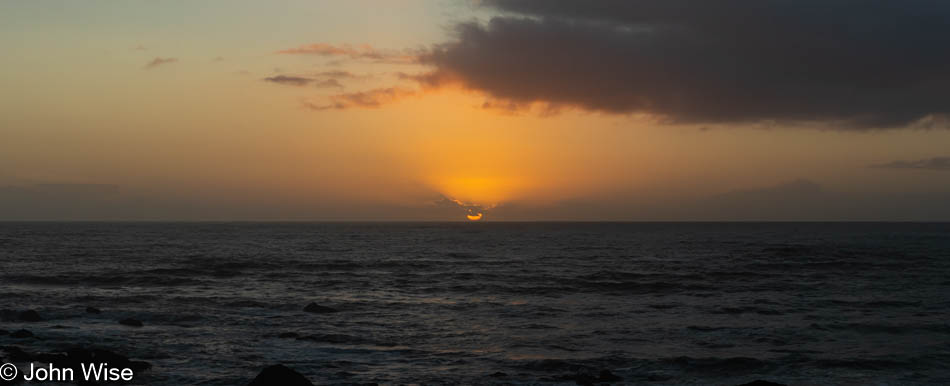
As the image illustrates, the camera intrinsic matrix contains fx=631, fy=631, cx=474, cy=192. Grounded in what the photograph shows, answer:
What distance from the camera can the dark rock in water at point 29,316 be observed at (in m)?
27.3

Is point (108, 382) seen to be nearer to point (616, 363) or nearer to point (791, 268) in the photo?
point (616, 363)

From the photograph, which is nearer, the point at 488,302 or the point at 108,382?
the point at 108,382

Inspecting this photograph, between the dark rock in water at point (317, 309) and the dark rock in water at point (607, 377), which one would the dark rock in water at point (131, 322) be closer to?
the dark rock in water at point (317, 309)

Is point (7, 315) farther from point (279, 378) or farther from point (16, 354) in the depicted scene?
point (279, 378)

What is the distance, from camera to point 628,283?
45.6m

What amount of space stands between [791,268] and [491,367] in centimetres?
4609

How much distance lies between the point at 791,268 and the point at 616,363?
43.1 m

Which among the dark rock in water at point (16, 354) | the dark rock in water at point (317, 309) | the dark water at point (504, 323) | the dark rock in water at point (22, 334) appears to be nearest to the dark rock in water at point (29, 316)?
the dark water at point (504, 323)

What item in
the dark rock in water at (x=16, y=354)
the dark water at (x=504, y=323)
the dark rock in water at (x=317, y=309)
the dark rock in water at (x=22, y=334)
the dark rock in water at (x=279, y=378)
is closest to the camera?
the dark rock in water at (x=279, y=378)

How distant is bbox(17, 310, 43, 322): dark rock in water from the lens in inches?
1074

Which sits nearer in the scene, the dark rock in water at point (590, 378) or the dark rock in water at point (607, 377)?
the dark rock in water at point (590, 378)

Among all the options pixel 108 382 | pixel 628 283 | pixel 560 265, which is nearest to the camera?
pixel 108 382

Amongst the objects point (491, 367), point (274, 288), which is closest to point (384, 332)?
point (491, 367)

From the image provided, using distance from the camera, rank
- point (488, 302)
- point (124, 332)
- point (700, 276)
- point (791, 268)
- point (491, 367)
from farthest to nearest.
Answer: point (791, 268) < point (700, 276) < point (488, 302) < point (124, 332) < point (491, 367)
